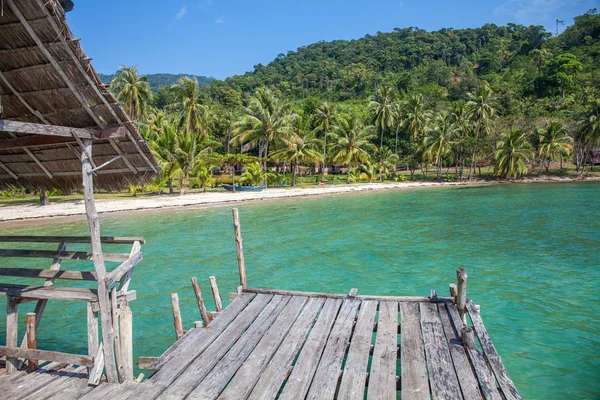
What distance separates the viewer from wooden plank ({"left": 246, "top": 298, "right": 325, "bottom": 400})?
458cm

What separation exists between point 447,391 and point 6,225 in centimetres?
2402

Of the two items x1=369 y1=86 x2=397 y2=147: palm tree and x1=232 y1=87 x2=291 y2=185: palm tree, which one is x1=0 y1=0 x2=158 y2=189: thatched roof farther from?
x1=369 y1=86 x2=397 y2=147: palm tree

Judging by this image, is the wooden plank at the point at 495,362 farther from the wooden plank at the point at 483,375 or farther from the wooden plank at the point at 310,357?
the wooden plank at the point at 310,357

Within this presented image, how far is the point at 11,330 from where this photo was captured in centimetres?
544

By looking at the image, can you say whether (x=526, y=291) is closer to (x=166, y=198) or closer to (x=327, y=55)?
(x=166, y=198)

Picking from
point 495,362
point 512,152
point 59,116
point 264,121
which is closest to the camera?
point 495,362

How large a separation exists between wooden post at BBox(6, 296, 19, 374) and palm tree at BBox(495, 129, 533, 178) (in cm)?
5387

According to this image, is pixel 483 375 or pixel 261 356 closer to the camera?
pixel 483 375

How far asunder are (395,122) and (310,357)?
198ft

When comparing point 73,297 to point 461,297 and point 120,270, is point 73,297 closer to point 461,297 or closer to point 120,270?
point 120,270

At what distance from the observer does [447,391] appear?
450 centimetres

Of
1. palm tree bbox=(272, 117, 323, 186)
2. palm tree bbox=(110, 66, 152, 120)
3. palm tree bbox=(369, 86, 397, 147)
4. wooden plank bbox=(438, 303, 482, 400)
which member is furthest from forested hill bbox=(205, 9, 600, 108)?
wooden plank bbox=(438, 303, 482, 400)

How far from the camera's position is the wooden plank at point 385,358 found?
14.9ft

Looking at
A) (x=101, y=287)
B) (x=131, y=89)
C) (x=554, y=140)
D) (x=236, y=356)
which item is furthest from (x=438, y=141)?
(x=101, y=287)
